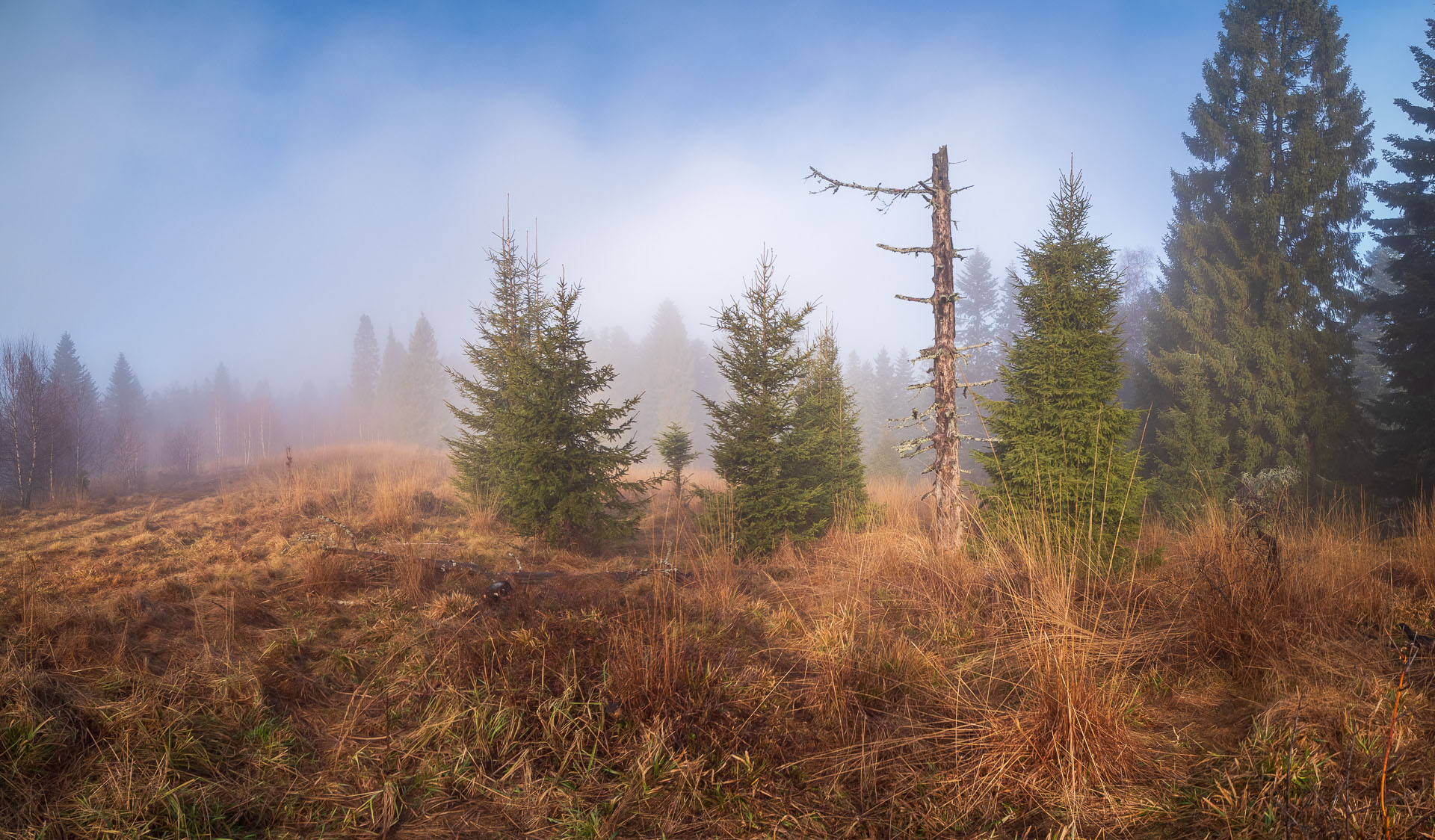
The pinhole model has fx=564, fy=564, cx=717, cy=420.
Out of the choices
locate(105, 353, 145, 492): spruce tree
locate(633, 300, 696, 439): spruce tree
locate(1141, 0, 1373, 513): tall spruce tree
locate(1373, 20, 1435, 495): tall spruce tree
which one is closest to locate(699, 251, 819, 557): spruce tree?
locate(1141, 0, 1373, 513): tall spruce tree

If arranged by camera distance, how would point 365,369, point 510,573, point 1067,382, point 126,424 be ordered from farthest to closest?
point 365,369
point 126,424
point 1067,382
point 510,573

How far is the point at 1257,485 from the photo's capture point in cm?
1200

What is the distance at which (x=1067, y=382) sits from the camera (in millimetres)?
7680

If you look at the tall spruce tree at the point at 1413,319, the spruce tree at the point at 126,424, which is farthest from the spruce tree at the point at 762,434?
the spruce tree at the point at 126,424

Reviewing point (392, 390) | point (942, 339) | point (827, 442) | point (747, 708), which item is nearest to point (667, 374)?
point (392, 390)

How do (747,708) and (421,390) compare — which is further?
(421,390)

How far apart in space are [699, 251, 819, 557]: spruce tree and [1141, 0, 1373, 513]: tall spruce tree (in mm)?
8967

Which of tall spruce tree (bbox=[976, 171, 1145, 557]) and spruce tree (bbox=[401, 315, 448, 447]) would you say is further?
spruce tree (bbox=[401, 315, 448, 447])

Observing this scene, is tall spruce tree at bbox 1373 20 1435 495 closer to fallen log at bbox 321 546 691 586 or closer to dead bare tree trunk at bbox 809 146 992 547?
dead bare tree trunk at bbox 809 146 992 547

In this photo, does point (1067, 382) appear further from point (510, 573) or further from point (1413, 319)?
point (1413, 319)

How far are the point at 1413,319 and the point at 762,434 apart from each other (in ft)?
44.3

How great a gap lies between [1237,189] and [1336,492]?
8026mm

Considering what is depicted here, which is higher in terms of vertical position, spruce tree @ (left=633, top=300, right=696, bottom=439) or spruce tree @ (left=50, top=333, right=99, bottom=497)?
spruce tree @ (left=633, top=300, right=696, bottom=439)

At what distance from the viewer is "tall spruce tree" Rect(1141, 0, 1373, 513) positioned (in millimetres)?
12578
